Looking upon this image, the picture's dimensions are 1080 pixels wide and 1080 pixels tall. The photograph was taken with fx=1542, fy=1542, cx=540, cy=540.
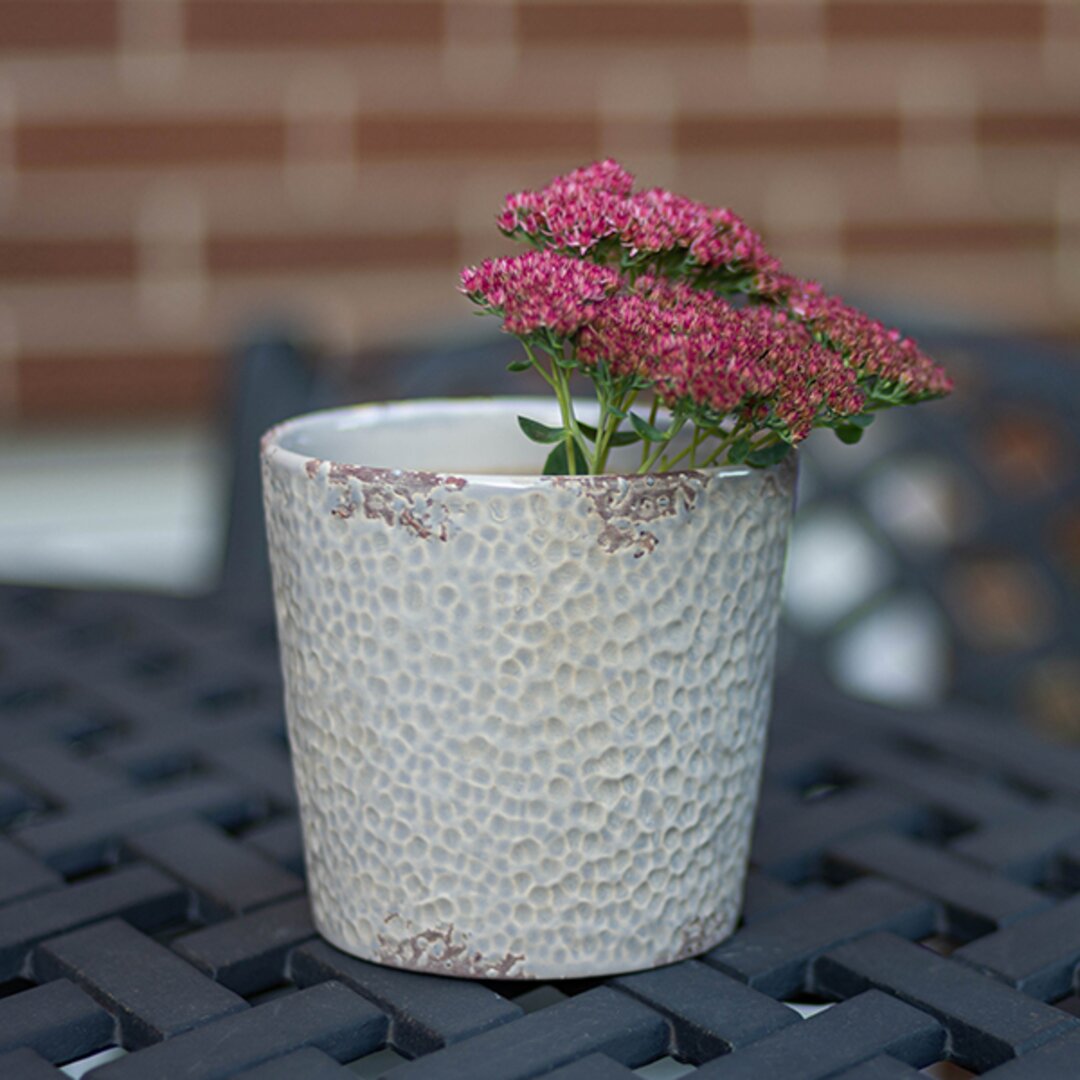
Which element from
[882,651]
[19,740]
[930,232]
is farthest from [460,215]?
[19,740]

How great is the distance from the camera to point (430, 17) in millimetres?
1987

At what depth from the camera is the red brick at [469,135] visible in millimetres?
2014

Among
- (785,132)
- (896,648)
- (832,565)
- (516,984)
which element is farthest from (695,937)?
(785,132)

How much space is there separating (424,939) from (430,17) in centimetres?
169

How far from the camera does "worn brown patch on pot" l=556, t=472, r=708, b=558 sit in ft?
1.51

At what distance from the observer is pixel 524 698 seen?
0.48 metres

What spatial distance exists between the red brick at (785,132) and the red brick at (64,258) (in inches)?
29.7

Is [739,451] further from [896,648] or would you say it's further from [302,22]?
[302,22]

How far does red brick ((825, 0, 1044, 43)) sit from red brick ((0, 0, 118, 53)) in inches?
37.4

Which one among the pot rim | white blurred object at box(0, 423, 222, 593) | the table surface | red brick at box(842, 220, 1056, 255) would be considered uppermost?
red brick at box(842, 220, 1056, 255)

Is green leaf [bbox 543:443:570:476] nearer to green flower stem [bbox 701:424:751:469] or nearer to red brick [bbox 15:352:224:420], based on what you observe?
green flower stem [bbox 701:424:751:469]

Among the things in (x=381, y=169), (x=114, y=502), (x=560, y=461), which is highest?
(x=381, y=169)

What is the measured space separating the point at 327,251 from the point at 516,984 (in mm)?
1633

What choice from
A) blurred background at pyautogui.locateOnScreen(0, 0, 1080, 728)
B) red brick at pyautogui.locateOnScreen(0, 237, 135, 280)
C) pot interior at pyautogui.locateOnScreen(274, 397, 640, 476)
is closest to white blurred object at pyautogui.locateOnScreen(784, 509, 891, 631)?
blurred background at pyautogui.locateOnScreen(0, 0, 1080, 728)
